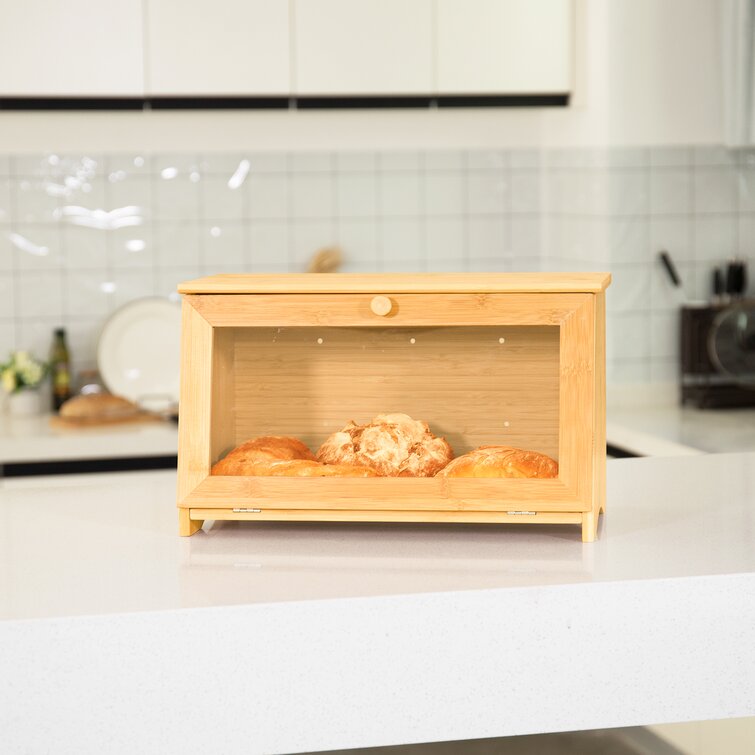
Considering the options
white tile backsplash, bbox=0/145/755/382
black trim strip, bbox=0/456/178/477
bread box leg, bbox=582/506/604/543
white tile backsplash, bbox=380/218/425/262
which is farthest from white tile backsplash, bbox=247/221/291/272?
bread box leg, bbox=582/506/604/543

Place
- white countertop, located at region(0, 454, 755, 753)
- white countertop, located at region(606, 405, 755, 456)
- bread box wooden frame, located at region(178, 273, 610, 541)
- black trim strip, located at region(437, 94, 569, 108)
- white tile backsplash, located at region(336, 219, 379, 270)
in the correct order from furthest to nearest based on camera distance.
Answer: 1. white tile backsplash, located at region(336, 219, 379, 270)
2. black trim strip, located at region(437, 94, 569, 108)
3. white countertop, located at region(606, 405, 755, 456)
4. bread box wooden frame, located at region(178, 273, 610, 541)
5. white countertop, located at region(0, 454, 755, 753)

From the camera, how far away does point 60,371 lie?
118 inches

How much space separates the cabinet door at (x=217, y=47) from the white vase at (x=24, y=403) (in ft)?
2.75

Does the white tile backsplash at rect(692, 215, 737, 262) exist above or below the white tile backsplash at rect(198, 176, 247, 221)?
below

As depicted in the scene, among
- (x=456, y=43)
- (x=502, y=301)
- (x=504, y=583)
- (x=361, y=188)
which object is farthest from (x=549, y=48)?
(x=504, y=583)

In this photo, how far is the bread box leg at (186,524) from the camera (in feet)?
3.48

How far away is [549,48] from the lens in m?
2.97

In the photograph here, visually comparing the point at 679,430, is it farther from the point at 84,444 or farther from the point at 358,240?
the point at 84,444

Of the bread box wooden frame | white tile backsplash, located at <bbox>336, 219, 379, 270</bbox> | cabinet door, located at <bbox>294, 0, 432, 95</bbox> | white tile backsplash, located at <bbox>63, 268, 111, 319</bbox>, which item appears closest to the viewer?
the bread box wooden frame

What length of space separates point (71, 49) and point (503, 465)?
84.6 inches

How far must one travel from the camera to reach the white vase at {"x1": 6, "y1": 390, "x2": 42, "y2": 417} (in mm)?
2938

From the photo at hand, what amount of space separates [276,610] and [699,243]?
2.18 meters

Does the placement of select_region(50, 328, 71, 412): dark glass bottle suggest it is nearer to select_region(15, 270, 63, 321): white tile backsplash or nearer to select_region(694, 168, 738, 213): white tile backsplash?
select_region(15, 270, 63, 321): white tile backsplash

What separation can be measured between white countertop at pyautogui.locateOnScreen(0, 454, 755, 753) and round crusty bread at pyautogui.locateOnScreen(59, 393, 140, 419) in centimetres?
186
